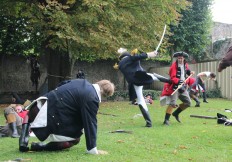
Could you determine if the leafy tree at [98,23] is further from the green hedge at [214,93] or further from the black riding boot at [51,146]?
the black riding boot at [51,146]

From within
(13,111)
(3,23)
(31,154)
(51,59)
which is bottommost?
(31,154)

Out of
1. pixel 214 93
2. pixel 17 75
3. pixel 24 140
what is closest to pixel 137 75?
pixel 24 140

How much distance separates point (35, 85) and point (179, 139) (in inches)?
667

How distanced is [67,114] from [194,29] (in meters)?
23.2

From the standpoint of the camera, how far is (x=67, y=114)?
250 inches

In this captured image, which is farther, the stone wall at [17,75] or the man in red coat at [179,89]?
the stone wall at [17,75]

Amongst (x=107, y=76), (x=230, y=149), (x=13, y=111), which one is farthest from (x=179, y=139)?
(x=107, y=76)

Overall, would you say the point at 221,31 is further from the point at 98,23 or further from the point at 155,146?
the point at 155,146

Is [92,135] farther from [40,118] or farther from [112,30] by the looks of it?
[112,30]

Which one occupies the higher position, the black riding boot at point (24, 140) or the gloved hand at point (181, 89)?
the gloved hand at point (181, 89)

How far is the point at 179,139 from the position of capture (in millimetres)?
7949

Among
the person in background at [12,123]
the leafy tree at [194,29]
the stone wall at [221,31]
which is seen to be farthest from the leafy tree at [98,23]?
the stone wall at [221,31]

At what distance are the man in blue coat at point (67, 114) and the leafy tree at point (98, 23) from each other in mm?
7759

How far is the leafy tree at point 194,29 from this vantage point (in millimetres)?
27344
